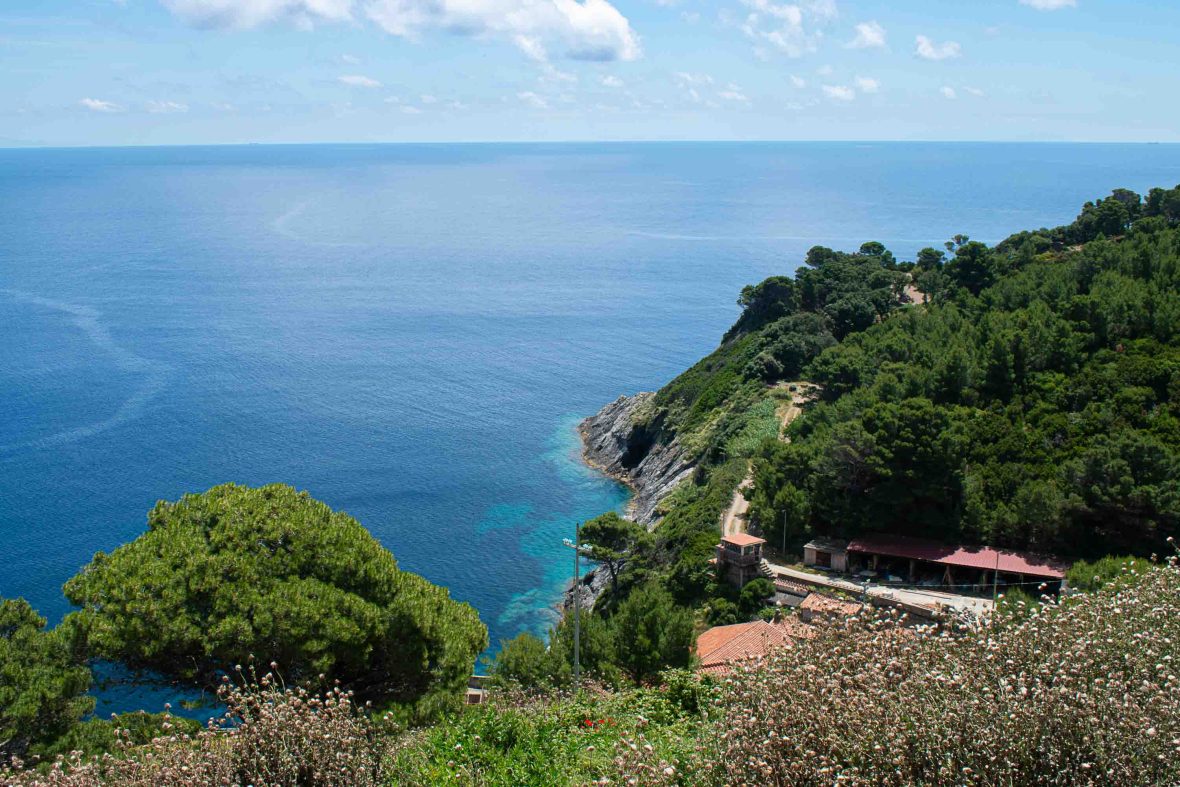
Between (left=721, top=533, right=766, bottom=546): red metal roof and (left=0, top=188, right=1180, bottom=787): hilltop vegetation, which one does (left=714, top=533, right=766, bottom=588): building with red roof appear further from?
(left=0, top=188, right=1180, bottom=787): hilltop vegetation

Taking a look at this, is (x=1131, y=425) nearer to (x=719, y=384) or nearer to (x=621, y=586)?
(x=621, y=586)

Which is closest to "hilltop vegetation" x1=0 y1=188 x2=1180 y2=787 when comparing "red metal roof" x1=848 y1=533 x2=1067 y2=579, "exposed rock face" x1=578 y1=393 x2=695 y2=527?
"red metal roof" x1=848 y1=533 x2=1067 y2=579

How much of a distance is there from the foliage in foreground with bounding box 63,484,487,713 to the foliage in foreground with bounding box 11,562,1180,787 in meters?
4.66

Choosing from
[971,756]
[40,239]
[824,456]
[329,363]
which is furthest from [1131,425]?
[40,239]

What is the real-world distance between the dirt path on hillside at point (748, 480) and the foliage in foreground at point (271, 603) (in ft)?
64.0

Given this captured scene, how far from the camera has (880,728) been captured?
915cm

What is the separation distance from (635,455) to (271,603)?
145 feet

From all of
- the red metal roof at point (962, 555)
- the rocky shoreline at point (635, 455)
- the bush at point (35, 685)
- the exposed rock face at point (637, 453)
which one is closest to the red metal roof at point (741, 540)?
the red metal roof at point (962, 555)

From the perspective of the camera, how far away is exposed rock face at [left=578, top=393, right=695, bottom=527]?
51.8 metres

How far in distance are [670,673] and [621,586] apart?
19.0m

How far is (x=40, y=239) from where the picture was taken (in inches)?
5551

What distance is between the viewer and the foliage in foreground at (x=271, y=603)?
650 inches

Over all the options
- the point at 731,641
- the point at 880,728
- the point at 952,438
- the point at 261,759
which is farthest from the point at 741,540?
the point at 261,759

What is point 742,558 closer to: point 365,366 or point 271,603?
point 271,603
